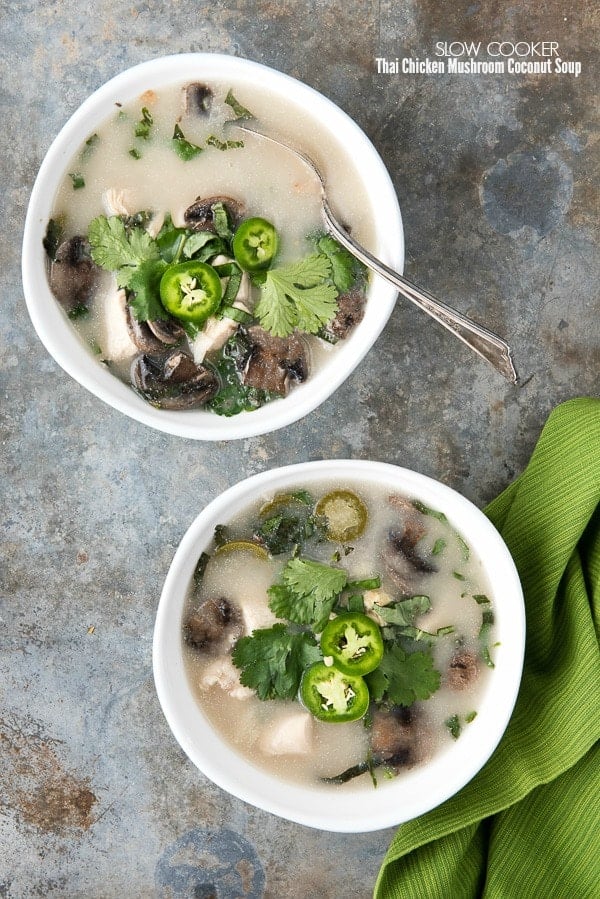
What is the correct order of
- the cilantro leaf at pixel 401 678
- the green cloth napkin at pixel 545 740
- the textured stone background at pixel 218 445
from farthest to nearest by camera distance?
the textured stone background at pixel 218 445 → the green cloth napkin at pixel 545 740 → the cilantro leaf at pixel 401 678

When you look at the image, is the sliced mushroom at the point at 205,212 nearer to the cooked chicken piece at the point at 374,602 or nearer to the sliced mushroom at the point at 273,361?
the sliced mushroom at the point at 273,361

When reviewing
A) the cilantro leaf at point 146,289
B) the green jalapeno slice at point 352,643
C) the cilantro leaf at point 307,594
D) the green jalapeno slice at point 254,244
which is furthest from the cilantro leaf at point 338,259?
the green jalapeno slice at point 352,643

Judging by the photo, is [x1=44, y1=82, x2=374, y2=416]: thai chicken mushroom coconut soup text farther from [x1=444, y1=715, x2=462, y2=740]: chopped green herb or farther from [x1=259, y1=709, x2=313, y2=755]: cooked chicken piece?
[x1=444, y1=715, x2=462, y2=740]: chopped green herb

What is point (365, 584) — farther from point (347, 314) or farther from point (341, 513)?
point (347, 314)

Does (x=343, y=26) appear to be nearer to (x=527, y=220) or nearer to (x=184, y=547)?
(x=527, y=220)

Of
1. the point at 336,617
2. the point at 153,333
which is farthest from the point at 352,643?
the point at 153,333

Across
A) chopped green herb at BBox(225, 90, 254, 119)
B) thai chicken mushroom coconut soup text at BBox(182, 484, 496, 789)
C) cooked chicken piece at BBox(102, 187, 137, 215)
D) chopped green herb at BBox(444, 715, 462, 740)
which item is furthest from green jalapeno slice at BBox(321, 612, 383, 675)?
chopped green herb at BBox(225, 90, 254, 119)

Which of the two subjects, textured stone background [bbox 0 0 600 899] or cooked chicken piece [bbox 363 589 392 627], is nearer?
cooked chicken piece [bbox 363 589 392 627]
